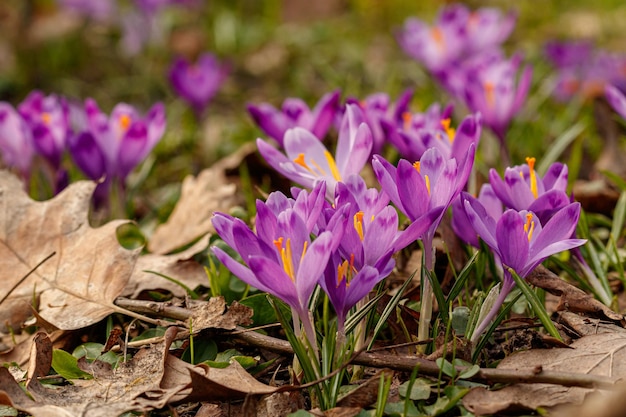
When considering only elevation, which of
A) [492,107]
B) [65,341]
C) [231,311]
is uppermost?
[492,107]

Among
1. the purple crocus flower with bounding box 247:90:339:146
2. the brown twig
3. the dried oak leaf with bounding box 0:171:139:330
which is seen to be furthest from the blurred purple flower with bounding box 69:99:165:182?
the brown twig

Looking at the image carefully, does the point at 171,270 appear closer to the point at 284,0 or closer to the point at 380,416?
the point at 380,416

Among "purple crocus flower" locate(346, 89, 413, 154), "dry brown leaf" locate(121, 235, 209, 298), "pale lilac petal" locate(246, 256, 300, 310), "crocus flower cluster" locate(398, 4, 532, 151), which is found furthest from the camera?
"crocus flower cluster" locate(398, 4, 532, 151)

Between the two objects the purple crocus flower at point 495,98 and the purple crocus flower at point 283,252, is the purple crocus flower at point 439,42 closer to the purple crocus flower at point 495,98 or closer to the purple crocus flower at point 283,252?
the purple crocus flower at point 495,98

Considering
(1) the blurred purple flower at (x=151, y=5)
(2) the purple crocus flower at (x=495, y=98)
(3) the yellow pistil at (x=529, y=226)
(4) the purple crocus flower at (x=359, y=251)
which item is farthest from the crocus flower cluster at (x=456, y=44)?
(1) the blurred purple flower at (x=151, y=5)

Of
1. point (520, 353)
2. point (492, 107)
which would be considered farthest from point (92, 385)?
point (492, 107)

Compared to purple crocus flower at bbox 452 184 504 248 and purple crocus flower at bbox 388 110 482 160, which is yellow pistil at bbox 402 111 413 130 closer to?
purple crocus flower at bbox 388 110 482 160

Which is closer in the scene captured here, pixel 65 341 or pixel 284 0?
pixel 65 341
